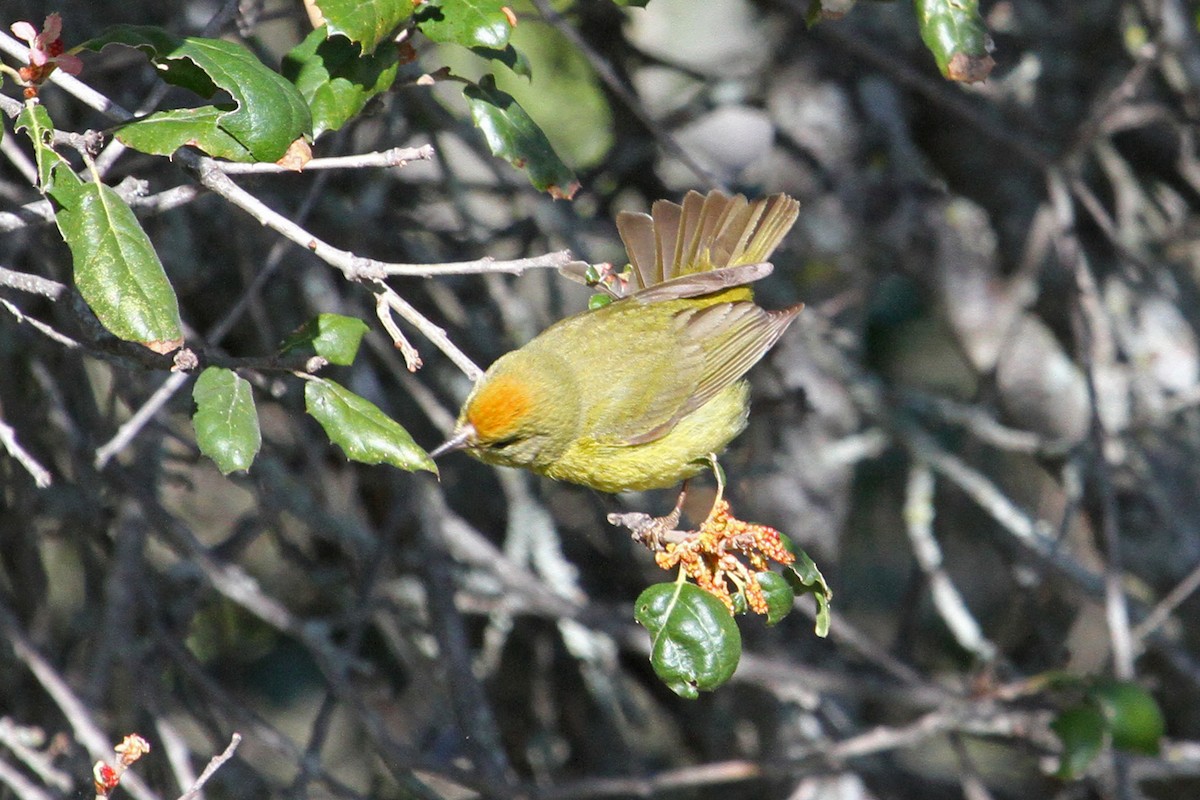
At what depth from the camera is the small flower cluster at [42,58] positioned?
5.66ft

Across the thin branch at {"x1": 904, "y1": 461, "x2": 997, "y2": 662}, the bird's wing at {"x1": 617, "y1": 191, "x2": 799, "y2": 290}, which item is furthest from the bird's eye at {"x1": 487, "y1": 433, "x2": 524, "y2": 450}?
the thin branch at {"x1": 904, "y1": 461, "x2": 997, "y2": 662}

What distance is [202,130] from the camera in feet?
5.81

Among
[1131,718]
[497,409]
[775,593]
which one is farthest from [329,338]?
[1131,718]

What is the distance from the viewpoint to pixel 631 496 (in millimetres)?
4094

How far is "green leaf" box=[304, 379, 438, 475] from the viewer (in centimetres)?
196

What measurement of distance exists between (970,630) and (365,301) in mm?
2150

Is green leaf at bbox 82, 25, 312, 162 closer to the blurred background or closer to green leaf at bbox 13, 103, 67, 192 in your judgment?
green leaf at bbox 13, 103, 67, 192

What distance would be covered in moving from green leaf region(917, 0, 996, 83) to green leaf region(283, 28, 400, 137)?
904 mm

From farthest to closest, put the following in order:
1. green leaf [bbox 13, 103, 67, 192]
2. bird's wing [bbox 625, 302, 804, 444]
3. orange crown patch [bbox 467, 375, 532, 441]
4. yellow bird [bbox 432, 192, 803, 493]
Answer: bird's wing [bbox 625, 302, 804, 444] < yellow bird [bbox 432, 192, 803, 493] < orange crown patch [bbox 467, 375, 532, 441] < green leaf [bbox 13, 103, 67, 192]

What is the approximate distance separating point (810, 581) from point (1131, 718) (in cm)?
177

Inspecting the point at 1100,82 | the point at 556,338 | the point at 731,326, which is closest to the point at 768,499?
the point at 731,326

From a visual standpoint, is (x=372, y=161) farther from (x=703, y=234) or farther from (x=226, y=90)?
(x=703, y=234)

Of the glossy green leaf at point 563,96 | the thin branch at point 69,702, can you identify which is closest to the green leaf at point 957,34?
the thin branch at point 69,702

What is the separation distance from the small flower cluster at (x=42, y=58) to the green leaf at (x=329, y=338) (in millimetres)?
537
